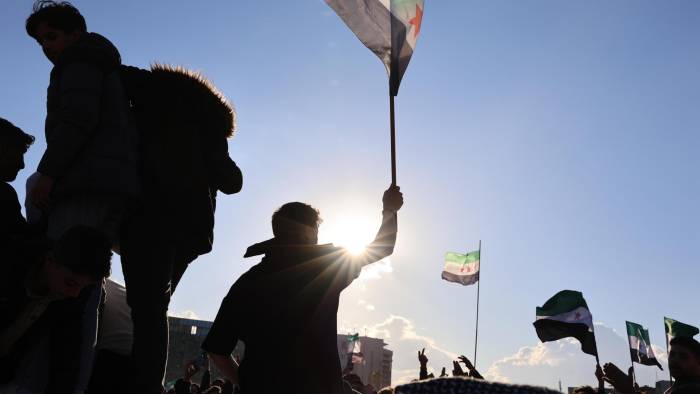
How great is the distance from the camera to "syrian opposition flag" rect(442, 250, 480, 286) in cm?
2795

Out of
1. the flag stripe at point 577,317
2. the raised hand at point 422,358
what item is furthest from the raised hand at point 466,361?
the flag stripe at point 577,317

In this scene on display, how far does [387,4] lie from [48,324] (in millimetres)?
2974

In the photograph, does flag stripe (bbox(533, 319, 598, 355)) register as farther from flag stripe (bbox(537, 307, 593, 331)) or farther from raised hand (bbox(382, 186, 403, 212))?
raised hand (bbox(382, 186, 403, 212))

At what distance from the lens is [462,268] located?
29.0m

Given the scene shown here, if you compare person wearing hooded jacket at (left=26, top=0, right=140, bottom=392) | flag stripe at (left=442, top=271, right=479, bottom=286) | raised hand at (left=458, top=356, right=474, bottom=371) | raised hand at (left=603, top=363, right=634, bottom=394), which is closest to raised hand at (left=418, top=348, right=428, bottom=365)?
raised hand at (left=458, top=356, right=474, bottom=371)

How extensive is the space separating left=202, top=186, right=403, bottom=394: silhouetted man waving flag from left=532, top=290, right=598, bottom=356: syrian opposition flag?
501 inches

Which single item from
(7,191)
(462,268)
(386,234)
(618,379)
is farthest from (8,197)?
(462,268)

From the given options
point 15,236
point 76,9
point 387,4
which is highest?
point 387,4

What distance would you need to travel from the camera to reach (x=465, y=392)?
4.27 feet

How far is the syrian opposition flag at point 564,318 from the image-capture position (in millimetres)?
14626

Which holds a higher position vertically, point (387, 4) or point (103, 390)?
point (387, 4)

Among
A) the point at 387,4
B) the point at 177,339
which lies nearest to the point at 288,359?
the point at 387,4

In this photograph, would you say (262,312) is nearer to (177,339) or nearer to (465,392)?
(465,392)

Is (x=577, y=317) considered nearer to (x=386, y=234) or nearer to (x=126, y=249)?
(x=386, y=234)
